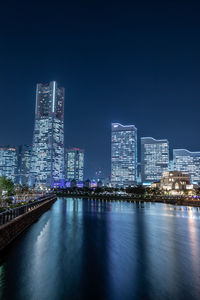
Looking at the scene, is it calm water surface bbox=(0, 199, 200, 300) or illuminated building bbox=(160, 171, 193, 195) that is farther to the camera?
illuminated building bbox=(160, 171, 193, 195)

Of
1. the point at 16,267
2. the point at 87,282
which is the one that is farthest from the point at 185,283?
the point at 16,267

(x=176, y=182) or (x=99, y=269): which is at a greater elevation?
(x=176, y=182)

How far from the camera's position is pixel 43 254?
17375mm

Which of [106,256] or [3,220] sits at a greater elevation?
[3,220]

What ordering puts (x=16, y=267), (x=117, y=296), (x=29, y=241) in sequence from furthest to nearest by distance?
(x=29, y=241), (x=16, y=267), (x=117, y=296)

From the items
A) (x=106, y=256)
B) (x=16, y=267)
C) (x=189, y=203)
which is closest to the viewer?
(x=16, y=267)

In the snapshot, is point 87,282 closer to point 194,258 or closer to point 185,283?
point 185,283

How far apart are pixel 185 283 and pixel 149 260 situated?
441 cm

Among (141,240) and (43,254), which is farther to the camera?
(141,240)

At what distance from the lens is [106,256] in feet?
56.7

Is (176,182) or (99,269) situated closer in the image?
(99,269)

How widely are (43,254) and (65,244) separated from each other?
410cm

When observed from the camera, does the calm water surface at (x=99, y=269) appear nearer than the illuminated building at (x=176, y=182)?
Yes

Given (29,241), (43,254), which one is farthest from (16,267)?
(29,241)
